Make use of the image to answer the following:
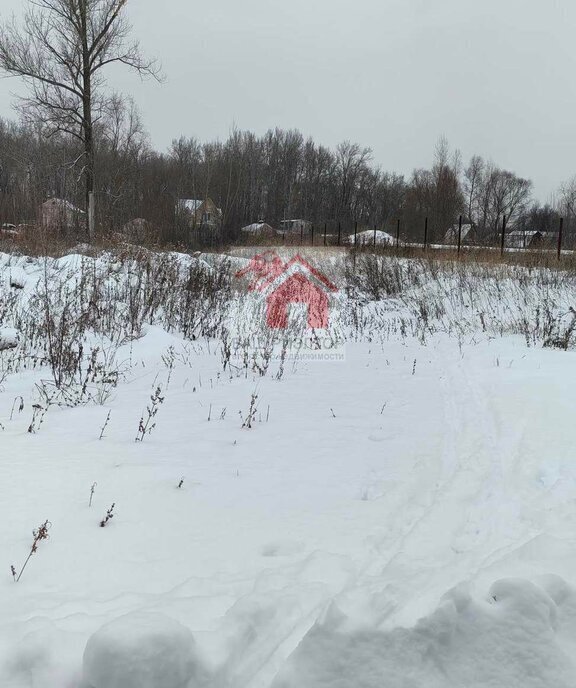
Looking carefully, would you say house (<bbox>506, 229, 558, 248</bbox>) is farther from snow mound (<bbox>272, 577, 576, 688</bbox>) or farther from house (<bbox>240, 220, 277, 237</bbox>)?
snow mound (<bbox>272, 577, 576, 688</bbox>)

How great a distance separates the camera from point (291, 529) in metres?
2.28

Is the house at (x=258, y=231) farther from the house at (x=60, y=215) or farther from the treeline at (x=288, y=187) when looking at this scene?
the house at (x=60, y=215)

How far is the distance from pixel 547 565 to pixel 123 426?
292cm

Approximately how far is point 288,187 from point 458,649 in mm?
64400

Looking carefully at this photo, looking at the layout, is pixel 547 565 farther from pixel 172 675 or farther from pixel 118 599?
pixel 118 599

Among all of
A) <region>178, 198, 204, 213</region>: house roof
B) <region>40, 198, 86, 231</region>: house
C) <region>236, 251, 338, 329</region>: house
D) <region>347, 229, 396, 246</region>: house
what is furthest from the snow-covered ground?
<region>178, 198, 204, 213</region>: house roof

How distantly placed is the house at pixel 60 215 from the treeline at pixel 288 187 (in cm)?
291

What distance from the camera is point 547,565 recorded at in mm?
1860

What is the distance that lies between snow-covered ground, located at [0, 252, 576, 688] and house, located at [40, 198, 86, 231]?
10.8 meters

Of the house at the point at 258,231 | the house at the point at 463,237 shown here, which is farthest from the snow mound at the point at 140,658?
the house at the point at 258,231

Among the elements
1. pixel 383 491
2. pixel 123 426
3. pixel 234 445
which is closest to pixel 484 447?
pixel 383 491

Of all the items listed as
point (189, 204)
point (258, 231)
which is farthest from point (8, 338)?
point (258, 231)

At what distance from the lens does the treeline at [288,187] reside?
26.7 metres

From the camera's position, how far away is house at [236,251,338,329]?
1012cm
